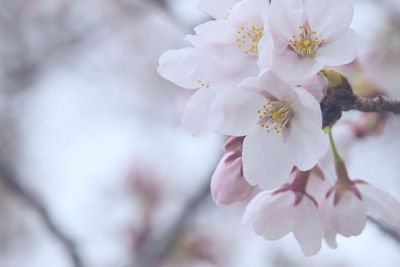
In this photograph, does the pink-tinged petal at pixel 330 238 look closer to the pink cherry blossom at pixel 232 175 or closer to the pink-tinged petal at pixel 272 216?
the pink-tinged petal at pixel 272 216

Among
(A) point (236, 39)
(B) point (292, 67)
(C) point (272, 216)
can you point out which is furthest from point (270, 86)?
(C) point (272, 216)

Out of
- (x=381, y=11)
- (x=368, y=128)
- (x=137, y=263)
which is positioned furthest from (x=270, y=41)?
(x=381, y=11)

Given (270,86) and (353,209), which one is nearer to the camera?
(270,86)

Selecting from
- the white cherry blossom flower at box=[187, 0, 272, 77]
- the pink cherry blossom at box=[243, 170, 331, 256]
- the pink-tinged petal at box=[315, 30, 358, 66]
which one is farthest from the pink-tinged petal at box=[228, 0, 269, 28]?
the pink cherry blossom at box=[243, 170, 331, 256]

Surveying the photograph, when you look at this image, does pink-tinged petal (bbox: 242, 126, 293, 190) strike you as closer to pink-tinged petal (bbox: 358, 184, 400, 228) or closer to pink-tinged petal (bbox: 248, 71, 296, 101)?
pink-tinged petal (bbox: 248, 71, 296, 101)

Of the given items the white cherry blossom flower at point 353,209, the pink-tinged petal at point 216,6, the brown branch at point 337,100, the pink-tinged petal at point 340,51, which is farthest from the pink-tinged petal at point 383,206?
the pink-tinged petal at point 216,6

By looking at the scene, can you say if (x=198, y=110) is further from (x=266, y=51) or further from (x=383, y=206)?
(x=383, y=206)

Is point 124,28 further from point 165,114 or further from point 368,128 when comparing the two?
point 368,128
